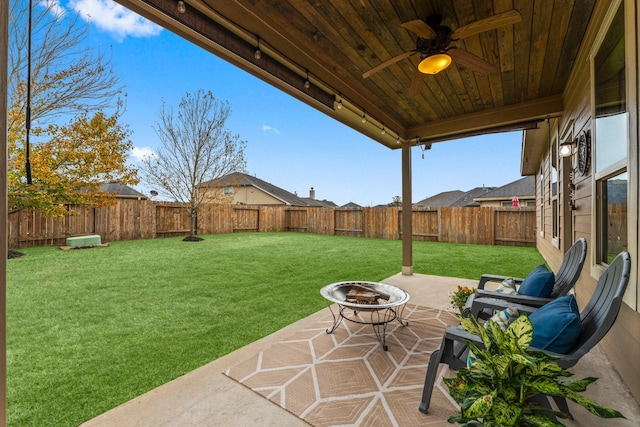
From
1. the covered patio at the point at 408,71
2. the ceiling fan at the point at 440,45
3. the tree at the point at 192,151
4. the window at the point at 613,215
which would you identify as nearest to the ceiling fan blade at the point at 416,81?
the covered patio at the point at 408,71

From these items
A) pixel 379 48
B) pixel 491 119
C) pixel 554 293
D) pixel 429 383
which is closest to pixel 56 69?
pixel 379 48

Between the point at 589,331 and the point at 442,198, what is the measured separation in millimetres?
28686

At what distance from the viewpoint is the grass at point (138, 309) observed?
75.0 inches

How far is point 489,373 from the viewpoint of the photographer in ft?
3.64

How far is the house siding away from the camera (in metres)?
1.67

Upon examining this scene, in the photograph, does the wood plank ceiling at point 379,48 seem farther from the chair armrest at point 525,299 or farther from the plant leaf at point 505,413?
the plant leaf at point 505,413

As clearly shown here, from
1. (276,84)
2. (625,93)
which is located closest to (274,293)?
(276,84)

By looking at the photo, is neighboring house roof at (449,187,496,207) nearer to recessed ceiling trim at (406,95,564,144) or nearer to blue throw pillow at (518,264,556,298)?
recessed ceiling trim at (406,95,564,144)

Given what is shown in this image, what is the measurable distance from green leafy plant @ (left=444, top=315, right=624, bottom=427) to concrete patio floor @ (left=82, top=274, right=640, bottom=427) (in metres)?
0.99

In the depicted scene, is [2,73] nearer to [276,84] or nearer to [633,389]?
[276,84]

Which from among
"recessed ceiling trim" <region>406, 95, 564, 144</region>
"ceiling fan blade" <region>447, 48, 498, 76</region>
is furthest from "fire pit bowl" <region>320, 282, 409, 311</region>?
"recessed ceiling trim" <region>406, 95, 564, 144</region>

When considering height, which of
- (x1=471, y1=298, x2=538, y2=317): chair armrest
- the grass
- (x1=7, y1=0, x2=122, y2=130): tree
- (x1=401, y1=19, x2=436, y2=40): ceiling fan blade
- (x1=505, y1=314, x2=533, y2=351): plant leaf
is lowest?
the grass

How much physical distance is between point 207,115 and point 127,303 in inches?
361

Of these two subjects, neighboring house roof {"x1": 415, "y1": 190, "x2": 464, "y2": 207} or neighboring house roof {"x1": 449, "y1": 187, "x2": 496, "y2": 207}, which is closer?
neighboring house roof {"x1": 449, "y1": 187, "x2": 496, "y2": 207}
